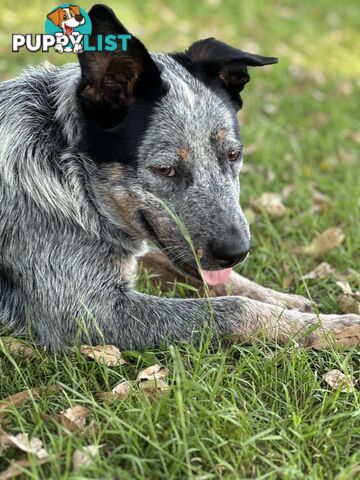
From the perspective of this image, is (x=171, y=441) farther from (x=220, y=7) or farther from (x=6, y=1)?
(x=220, y=7)

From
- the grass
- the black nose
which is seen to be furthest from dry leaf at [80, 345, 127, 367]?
the black nose

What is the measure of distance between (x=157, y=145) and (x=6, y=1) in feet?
23.5

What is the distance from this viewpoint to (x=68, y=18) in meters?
3.58

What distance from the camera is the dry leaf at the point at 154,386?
2695 millimetres

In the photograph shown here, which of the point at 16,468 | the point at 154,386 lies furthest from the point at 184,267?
the point at 16,468

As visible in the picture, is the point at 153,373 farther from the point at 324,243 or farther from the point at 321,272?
the point at 324,243

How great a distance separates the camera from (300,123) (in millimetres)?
6531

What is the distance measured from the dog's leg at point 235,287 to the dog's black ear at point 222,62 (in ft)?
3.44

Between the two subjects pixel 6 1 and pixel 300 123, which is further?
pixel 6 1

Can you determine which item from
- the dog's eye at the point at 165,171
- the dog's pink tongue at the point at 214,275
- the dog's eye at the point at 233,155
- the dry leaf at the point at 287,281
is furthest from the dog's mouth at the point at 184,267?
the dry leaf at the point at 287,281

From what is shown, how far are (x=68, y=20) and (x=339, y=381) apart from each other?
238 centimetres

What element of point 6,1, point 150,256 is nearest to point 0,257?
point 150,256

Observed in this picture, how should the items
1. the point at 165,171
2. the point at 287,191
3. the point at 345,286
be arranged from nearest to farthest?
the point at 165,171 < the point at 345,286 < the point at 287,191

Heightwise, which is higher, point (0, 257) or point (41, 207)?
point (41, 207)
